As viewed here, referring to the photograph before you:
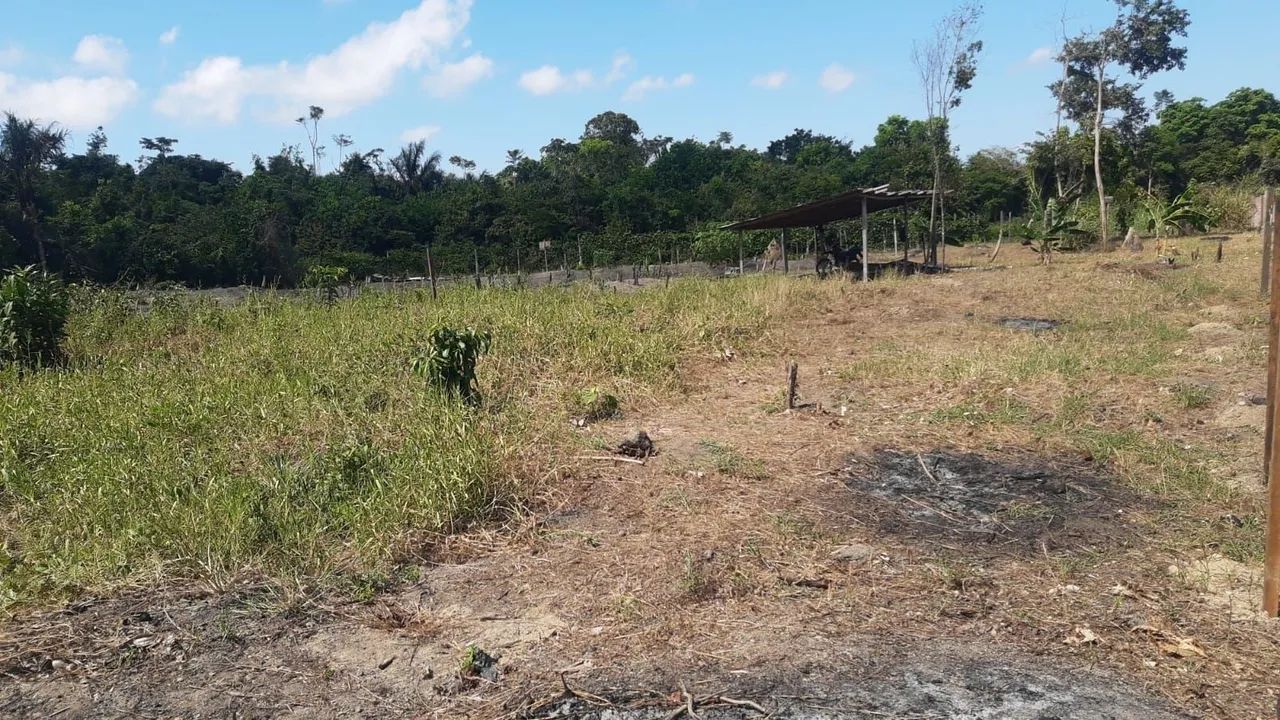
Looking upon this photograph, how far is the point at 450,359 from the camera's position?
19.0ft

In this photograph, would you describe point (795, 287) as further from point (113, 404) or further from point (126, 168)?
point (126, 168)

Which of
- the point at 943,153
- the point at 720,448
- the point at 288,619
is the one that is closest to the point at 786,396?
the point at 720,448

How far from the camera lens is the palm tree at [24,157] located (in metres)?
23.7

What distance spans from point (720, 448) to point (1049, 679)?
283 cm

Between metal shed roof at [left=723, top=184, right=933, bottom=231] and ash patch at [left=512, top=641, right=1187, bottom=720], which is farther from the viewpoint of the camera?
metal shed roof at [left=723, top=184, right=933, bottom=231]

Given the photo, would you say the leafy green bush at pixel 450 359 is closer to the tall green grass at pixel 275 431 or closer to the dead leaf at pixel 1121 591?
the tall green grass at pixel 275 431

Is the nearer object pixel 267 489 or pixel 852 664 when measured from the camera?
pixel 852 664

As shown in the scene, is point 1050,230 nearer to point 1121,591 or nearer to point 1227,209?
point 1227,209

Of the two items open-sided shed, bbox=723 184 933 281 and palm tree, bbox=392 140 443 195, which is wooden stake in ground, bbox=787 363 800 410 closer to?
open-sided shed, bbox=723 184 933 281

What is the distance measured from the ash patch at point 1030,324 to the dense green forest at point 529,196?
13.5m

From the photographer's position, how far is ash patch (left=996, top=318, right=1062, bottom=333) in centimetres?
970

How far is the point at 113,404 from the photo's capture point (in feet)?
19.0

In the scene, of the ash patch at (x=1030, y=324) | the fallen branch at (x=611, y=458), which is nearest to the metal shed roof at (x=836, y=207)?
the ash patch at (x=1030, y=324)

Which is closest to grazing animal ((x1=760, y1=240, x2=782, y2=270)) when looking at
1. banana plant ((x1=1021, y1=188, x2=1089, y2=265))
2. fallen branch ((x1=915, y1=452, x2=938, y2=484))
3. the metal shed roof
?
the metal shed roof
